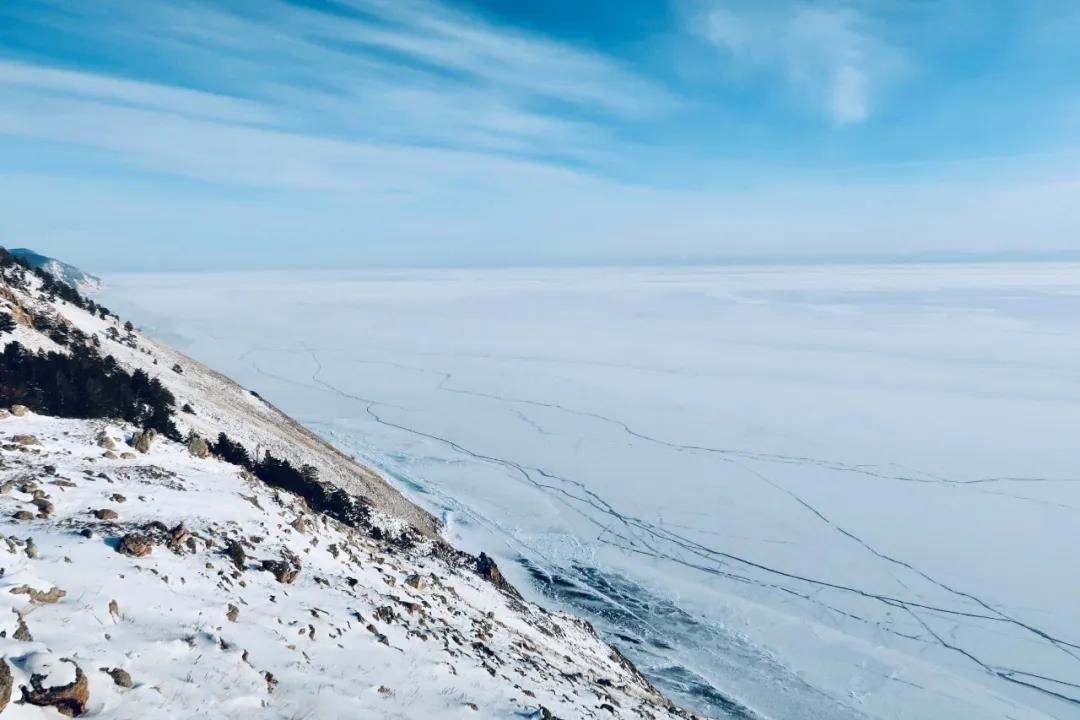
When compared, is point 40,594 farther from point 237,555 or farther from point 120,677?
point 237,555

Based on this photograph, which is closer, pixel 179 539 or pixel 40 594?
pixel 40 594

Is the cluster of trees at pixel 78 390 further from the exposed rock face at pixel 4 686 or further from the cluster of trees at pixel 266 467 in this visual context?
the exposed rock face at pixel 4 686

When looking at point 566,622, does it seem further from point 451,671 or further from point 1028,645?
point 1028,645

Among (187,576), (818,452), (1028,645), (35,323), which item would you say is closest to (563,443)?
(818,452)

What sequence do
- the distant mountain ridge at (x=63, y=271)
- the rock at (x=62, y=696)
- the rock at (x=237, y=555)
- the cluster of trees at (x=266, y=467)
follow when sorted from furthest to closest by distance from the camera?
the distant mountain ridge at (x=63, y=271), the cluster of trees at (x=266, y=467), the rock at (x=237, y=555), the rock at (x=62, y=696)

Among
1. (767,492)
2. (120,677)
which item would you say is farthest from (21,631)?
(767,492)

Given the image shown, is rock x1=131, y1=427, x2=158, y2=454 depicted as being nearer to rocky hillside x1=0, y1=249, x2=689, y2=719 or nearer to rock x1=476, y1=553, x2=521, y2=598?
rocky hillside x1=0, y1=249, x2=689, y2=719

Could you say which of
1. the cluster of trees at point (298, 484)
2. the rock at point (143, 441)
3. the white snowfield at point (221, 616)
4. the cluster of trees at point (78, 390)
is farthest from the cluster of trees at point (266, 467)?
the rock at point (143, 441)

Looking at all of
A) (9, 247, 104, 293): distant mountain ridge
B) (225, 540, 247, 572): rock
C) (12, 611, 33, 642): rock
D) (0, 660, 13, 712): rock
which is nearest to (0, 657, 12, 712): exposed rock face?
(0, 660, 13, 712): rock
